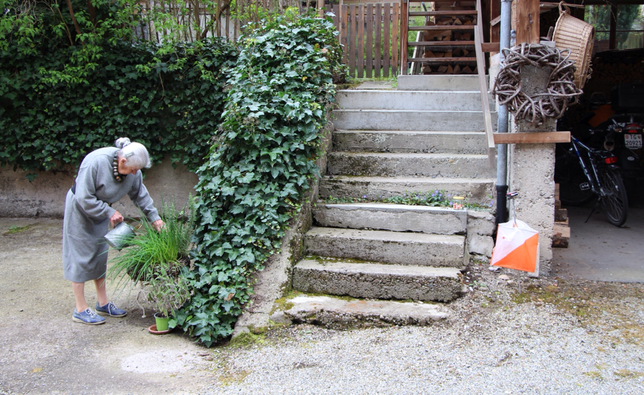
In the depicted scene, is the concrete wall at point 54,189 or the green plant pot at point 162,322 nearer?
the green plant pot at point 162,322

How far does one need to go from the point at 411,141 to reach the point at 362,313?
227 centimetres

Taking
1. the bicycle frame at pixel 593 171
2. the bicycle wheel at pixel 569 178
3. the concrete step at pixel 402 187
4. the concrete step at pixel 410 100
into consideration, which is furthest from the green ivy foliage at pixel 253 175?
the bicycle wheel at pixel 569 178

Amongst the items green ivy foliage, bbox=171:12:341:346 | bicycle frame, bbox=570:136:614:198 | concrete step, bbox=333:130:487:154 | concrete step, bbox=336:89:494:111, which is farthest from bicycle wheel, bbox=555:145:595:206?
green ivy foliage, bbox=171:12:341:346

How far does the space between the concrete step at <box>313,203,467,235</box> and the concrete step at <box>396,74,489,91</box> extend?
7.60 ft

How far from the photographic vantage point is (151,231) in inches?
133

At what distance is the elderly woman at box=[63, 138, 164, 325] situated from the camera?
332 centimetres

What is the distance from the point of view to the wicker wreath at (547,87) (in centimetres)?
368

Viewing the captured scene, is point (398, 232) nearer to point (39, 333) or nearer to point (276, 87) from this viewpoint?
point (276, 87)

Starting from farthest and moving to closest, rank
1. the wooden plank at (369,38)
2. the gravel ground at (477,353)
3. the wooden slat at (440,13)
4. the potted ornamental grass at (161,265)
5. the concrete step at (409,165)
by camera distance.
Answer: the wooden plank at (369,38), the wooden slat at (440,13), the concrete step at (409,165), the potted ornamental grass at (161,265), the gravel ground at (477,353)

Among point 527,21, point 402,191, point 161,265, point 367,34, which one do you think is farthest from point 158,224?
point 367,34

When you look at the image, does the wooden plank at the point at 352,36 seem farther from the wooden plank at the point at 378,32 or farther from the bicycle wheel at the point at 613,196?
the bicycle wheel at the point at 613,196

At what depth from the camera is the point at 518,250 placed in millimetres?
3457

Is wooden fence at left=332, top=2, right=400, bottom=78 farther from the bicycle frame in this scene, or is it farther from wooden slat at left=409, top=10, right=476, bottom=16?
the bicycle frame

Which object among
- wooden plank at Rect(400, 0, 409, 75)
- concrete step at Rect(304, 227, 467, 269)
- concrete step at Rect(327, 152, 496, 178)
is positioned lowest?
concrete step at Rect(304, 227, 467, 269)
